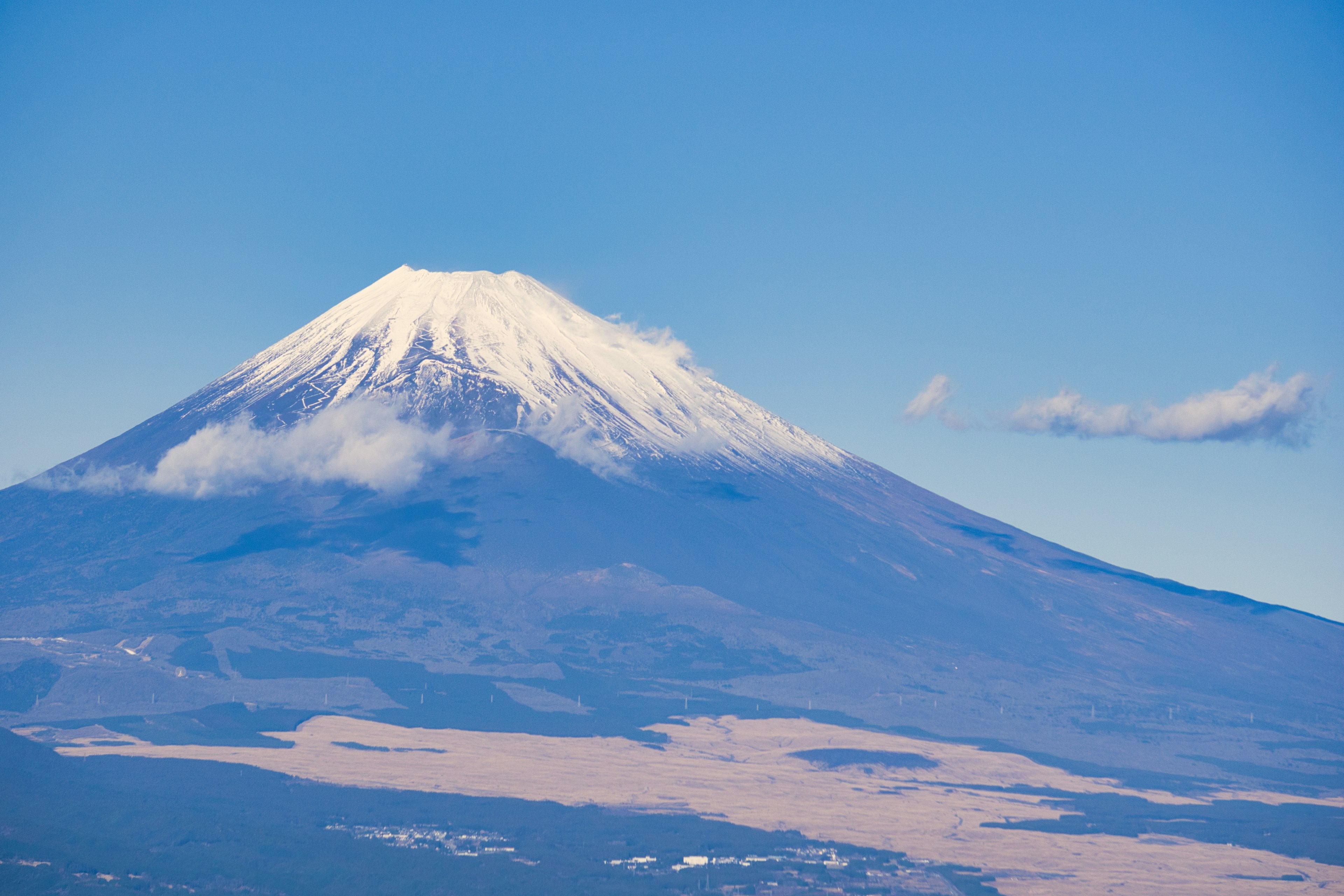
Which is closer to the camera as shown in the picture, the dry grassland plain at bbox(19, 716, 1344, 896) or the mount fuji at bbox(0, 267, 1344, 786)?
the dry grassland plain at bbox(19, 716, 1344, 896)

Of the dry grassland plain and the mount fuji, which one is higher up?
the mount fuji

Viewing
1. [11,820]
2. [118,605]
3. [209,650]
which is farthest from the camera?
[118,605]

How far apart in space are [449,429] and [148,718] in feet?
238

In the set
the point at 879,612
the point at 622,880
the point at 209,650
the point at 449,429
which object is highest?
the point at 449,429

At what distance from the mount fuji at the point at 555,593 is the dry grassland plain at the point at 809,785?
6445mm

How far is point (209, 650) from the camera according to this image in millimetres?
136000

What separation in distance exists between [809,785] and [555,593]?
49.1 m

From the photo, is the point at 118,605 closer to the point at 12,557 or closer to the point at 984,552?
the point at 12,557

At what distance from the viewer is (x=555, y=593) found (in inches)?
6137

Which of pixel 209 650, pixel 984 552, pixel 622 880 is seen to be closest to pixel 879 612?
pixel 984 552

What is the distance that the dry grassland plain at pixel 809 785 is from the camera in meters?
94.4

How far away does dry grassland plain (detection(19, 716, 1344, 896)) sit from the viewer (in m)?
94.4

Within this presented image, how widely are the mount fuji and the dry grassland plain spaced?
6.45 meters

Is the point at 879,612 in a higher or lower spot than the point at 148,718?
higher
